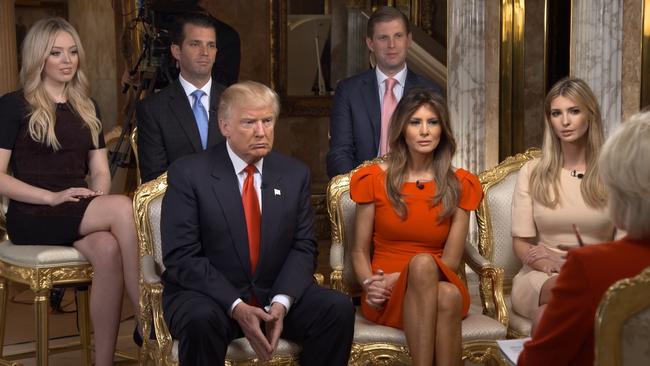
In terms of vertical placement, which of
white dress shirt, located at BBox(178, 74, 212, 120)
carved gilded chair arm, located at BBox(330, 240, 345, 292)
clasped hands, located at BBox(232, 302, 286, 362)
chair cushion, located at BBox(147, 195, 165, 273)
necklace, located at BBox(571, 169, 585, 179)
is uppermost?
white dress shirt, located at BBox(178, 74, 212, 120)

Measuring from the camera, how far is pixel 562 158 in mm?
4410

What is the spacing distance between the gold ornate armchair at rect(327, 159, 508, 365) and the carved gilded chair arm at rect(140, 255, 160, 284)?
2.43 ft

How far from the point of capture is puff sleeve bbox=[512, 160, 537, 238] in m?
4.36

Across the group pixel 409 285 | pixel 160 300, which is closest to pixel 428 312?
pixel 409 285

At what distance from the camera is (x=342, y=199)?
455 cm

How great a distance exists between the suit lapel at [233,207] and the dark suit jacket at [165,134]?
97 cm

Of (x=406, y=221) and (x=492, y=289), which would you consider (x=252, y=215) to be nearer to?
(x=406, y=221)

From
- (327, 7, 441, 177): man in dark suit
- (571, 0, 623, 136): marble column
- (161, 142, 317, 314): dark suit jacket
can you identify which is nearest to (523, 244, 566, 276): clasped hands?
(161, 142, 317, 314): dark suit jacket

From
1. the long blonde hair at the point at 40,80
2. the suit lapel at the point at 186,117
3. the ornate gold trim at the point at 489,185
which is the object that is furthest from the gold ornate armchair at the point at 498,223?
the long blonde hair at the point at 40,80

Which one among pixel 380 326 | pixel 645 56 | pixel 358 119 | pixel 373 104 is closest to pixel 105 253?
pixel 380 326

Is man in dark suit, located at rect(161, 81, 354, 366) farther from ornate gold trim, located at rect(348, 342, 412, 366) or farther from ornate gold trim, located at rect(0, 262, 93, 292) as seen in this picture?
ornate gold trim, located at rect(0, 262, 93, 292)

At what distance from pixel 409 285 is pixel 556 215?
726 mm

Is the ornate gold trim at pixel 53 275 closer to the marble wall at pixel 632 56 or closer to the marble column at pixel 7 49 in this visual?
the marble wall at pixel 632 56

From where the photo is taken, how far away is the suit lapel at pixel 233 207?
403 cm
